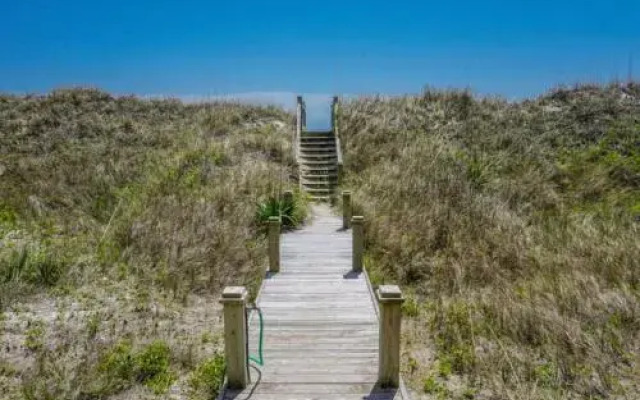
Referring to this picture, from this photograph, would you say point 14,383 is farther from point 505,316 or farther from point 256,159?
point 256,159

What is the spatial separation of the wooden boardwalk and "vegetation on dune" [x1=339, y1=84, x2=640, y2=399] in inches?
31.4

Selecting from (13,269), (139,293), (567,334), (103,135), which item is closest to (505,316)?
(567,334)

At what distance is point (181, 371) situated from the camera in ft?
19.4

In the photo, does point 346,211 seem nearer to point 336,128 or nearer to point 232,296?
point 232,296

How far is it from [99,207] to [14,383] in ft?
27.3

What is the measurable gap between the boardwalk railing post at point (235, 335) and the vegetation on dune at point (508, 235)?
2238 mm

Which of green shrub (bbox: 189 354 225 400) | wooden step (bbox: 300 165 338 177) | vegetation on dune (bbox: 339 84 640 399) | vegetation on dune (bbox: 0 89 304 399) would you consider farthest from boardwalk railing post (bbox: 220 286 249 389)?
wooden step (bbox: 300 165 338 177)

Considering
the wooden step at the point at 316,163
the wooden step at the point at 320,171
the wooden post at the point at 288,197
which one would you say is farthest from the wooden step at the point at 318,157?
the wooden post at the point at 288,197

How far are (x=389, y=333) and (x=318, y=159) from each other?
49.8ft

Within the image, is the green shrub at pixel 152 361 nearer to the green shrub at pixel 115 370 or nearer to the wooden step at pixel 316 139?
the green shrub at pixel 115 370

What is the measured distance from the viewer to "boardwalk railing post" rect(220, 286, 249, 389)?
4711mm

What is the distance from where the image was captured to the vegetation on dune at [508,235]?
19.1 ft

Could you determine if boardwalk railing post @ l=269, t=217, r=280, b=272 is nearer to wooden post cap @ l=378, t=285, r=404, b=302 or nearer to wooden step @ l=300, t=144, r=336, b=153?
wooden post cap @ l=378, t=285, r=404, b=302

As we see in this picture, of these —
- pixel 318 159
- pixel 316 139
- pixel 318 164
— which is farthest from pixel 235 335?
pixel 316 139
